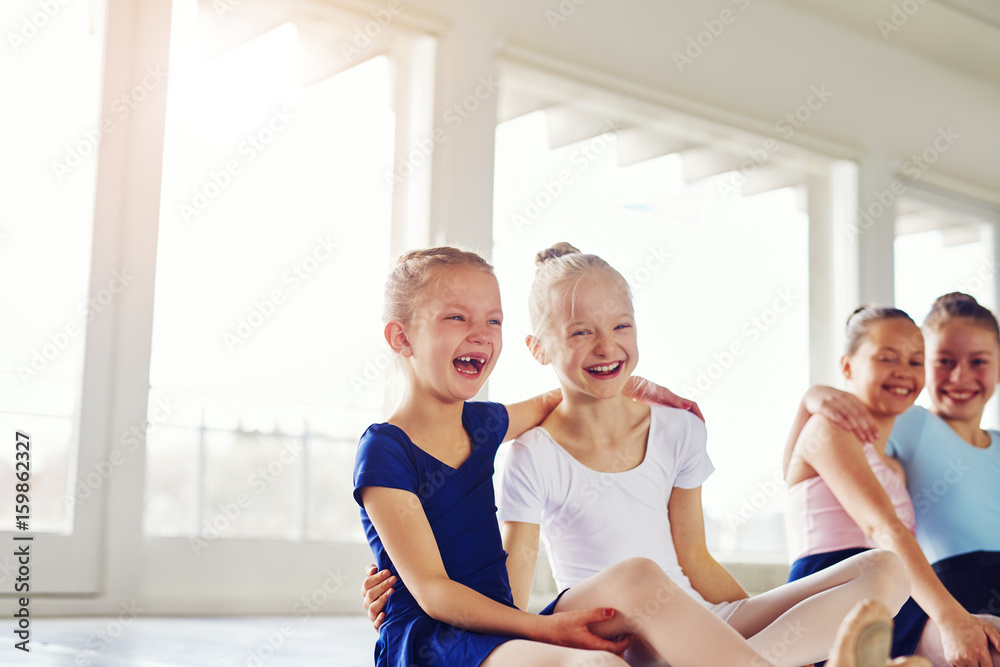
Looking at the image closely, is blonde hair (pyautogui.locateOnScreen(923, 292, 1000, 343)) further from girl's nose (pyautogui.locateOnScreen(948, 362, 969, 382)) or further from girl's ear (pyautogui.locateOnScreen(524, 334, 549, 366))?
girl's ear (pyautogui.locateOnScreen(524, 334, 549, 366))

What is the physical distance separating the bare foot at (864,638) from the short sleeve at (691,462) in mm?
650

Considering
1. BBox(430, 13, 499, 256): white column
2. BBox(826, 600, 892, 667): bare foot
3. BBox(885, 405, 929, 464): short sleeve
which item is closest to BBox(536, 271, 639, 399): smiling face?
BBox(826, 600, 892, 667): bare foot

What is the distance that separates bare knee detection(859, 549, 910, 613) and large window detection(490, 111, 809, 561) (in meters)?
1.72

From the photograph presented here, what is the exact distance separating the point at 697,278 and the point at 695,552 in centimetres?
215

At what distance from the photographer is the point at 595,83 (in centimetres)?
318

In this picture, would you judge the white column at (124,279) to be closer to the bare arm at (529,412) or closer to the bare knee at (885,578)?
the bare arm at (529,412)

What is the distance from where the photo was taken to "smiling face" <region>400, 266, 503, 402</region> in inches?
53.0

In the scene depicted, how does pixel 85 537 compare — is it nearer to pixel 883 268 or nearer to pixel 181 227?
pixel 181 227

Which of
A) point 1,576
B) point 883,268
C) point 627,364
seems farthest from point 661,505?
point 883,268

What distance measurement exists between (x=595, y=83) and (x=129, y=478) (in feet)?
6.45

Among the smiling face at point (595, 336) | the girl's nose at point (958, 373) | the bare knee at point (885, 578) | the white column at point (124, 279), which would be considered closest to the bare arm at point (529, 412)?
the smiling face at point (595, 336)

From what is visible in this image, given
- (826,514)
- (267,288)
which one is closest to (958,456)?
→ (826,514)

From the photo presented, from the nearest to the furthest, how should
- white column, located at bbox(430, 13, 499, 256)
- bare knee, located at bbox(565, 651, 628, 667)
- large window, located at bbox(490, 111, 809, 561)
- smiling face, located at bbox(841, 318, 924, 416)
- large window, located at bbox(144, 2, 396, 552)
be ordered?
bare knee, located at bbox(565, 651, 628, 667) → smiling face, located at bbox(841, 318, 924, 416) → large window, located at bbox(144, 2, 396, 552) → white column, located at bbox(430, 13, 499, 256) → large window, located at bbox(490, 111, 809, 561)

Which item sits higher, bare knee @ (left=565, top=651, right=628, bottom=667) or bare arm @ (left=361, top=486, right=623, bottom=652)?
bare arm @ (left=361, top=486, right=623, bottom=652)
